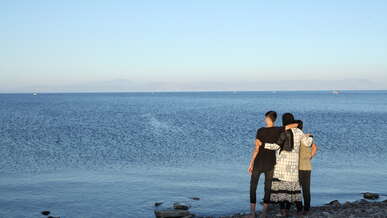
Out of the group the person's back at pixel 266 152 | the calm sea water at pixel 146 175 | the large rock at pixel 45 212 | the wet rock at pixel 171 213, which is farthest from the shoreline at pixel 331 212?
the large rock at pixel 45 212

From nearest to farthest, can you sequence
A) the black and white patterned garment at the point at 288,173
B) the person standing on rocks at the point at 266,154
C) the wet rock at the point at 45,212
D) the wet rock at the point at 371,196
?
1. the person standing on rocks at the point at 266,154
2. the black and white patterned garment at the point at 288,173
3. the wet rock at the point at 45,212
4. the wet rock at the point at 371,196

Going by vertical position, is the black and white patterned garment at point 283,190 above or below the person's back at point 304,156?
below

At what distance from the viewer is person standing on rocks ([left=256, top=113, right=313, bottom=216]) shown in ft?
30.1

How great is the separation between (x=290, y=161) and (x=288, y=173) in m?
0.26

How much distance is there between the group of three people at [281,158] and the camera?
8.99 metres

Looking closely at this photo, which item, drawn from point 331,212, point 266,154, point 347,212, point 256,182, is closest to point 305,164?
point 266,154

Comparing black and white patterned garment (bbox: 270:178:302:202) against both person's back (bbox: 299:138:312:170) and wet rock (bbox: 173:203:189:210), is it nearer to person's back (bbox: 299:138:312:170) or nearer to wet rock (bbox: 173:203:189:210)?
person's back (bbox: 299:138:312:170)

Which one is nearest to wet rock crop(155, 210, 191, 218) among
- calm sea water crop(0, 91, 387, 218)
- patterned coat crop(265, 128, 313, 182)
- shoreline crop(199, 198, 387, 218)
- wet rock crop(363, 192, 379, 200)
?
calm sea water crop(0, 91, 387, 218)

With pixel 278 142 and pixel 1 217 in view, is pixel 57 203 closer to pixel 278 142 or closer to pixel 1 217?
pixel 1 217

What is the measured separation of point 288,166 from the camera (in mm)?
9258

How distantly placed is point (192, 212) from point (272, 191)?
4.41m

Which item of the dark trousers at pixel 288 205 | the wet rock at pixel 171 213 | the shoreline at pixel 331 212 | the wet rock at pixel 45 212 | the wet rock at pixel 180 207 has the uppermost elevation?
the dark trousers at pixel 288 205

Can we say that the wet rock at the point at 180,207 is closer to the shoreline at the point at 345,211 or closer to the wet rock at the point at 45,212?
the shoreline at the point at 345,211

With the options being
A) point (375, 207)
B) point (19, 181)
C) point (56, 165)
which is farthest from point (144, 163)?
point (375, 207)
